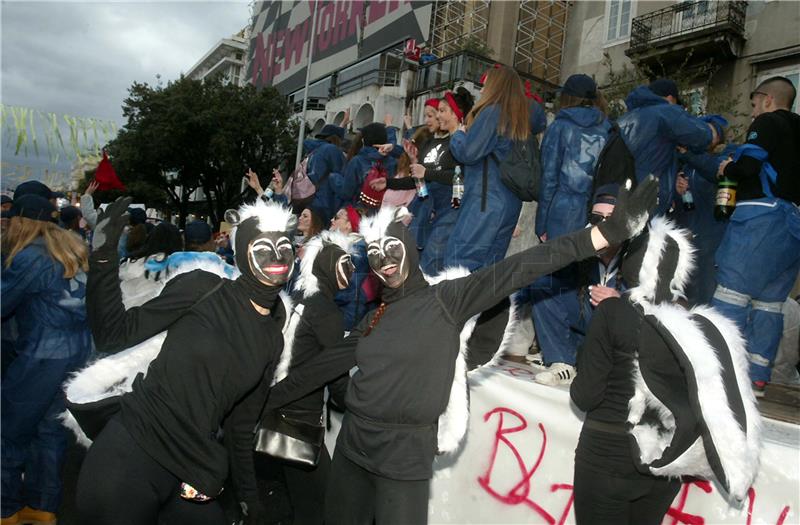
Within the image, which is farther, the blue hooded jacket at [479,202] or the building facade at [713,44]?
the building facade at [713,44]

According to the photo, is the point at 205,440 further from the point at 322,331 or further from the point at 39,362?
the point at 39,362

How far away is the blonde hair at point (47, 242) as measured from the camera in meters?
3.88

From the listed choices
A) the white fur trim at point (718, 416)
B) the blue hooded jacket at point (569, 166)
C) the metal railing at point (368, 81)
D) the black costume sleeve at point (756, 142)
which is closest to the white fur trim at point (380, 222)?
the white fur trim at point (718, 416)

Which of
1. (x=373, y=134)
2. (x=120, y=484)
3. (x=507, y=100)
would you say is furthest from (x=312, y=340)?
(x=373, y=134)

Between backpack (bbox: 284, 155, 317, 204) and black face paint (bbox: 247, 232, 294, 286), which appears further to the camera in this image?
backpack (bbox: 284, 155, 317, 204)

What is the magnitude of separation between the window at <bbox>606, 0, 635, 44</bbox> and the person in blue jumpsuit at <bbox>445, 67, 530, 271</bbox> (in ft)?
57.2

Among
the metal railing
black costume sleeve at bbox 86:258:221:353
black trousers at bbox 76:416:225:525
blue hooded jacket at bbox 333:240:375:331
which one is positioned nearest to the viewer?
black trousers at bbox 76:416:225:525

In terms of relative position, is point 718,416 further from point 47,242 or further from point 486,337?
point 47,242

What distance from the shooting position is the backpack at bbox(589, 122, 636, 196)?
3934mm

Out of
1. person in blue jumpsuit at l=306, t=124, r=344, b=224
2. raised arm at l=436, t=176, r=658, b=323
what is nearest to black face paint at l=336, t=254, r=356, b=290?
raised arm at l=436, t=176, r=658, b=323

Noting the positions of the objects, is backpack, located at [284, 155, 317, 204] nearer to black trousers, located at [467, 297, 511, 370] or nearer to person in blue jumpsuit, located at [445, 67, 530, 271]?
person in blue jumpsuit, located at [445, 67, 530, 271]

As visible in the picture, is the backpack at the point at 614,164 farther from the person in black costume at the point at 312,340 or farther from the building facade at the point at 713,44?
the building facade at the point at 713,44

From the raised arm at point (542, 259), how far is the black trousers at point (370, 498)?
77 centimetres

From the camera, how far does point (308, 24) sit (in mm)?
39906
